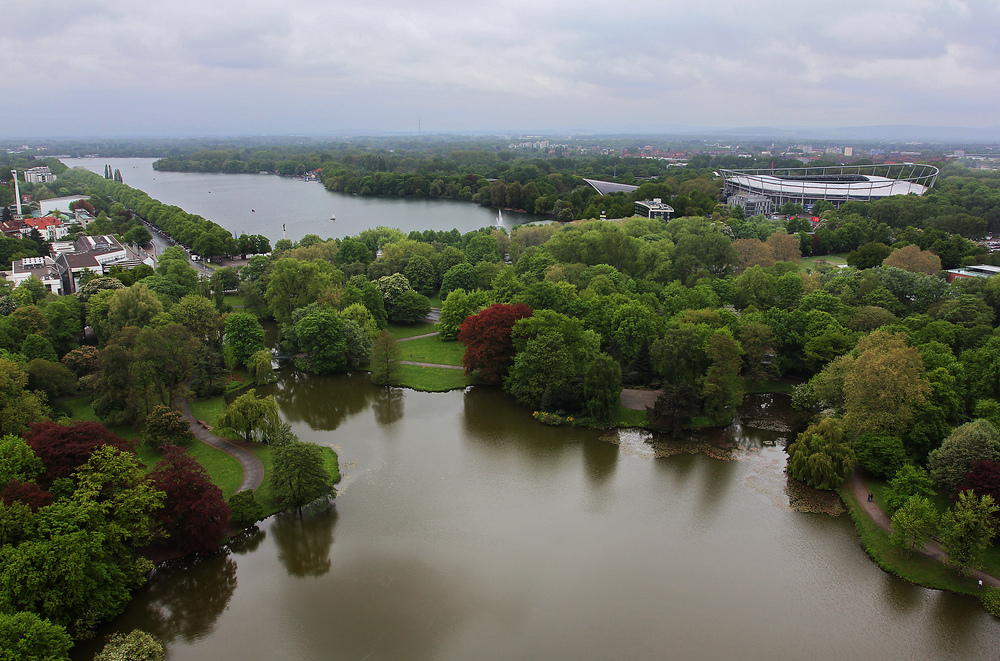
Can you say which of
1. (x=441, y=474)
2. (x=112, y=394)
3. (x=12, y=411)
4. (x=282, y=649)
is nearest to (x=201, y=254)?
(x=112, y=394)

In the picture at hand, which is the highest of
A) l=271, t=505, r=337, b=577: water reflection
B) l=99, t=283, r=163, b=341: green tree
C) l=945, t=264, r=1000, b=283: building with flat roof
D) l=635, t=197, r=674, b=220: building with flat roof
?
l=635, t=197, r=674, b=220: building with flat roof

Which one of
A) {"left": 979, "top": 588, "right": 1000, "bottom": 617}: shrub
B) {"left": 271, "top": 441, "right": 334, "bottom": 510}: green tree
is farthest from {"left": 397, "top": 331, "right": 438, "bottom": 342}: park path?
{"left": 979, "top": 588, "right": 1000, "bottom": 617}: shrub

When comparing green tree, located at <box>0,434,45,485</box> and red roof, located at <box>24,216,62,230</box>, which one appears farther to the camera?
red roof, located at <box>24,216,62,230</box>

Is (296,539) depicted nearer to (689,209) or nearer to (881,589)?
(881,589)

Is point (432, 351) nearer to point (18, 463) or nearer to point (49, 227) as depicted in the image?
point (18, 463)

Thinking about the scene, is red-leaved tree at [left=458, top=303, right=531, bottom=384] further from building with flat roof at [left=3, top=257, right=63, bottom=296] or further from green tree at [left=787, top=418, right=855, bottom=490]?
building with flat roof at [left=3, top=257, right=63, bottom=296]

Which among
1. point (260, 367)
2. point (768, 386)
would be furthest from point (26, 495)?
point (768, 386)

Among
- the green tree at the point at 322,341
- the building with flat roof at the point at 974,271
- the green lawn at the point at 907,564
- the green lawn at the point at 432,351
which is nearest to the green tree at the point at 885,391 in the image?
the green lawn at the point at 907,564
